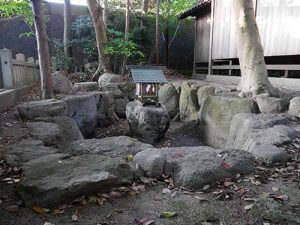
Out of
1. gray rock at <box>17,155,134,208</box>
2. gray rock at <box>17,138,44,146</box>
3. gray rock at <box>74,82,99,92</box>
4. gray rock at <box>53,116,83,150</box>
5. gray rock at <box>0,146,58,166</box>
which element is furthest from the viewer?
gray rock at <box>74,82,99,92</box>

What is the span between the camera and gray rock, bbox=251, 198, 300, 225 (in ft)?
7.68

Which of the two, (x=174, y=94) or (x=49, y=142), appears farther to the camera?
(x=174, y=94)

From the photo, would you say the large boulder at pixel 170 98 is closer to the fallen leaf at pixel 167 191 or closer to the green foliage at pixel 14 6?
the green foliage at pixel 14 6

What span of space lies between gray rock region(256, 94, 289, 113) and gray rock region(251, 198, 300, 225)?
375 cm

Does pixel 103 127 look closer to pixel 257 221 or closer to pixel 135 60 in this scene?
pixel 135 60

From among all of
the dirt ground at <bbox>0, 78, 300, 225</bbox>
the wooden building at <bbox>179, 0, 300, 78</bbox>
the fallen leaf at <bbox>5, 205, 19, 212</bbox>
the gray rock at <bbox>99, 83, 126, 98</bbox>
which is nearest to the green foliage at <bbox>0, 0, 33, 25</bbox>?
the gray rock at <bbox>99, 83, 126, 98</bbox>

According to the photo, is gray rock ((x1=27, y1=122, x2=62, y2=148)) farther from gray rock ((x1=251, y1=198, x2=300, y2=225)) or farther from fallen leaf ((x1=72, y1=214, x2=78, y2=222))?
gray rock ((x1=251, y1=198, x2=300, y2=225))

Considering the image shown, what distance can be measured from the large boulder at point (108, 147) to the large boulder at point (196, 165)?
504 mm

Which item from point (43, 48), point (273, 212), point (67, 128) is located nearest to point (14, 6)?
point (43, 48)

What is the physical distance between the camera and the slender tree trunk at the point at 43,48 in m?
6.34

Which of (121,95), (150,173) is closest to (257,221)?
(150,173)

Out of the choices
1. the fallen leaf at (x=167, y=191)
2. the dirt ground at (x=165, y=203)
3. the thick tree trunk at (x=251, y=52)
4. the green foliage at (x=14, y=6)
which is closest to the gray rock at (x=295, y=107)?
the thick tree trunk at (x=251, y=52)

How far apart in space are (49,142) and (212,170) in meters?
2.82

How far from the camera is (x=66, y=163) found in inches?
122
